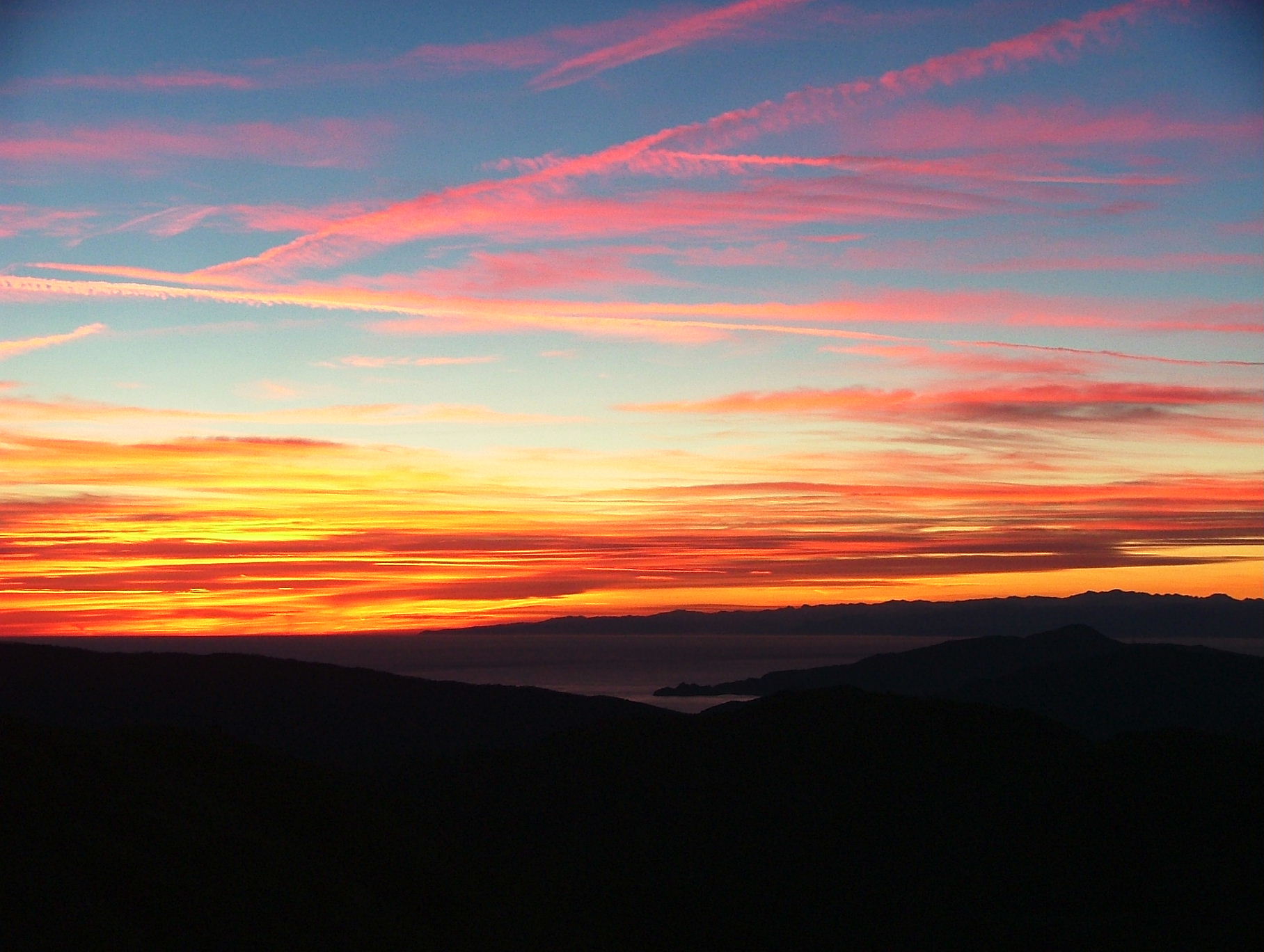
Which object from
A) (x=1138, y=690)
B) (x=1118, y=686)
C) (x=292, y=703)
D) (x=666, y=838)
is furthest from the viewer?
(x=1118, y=686)

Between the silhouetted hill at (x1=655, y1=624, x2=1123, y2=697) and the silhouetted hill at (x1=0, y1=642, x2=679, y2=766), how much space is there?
150 feet

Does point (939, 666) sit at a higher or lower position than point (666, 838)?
lower

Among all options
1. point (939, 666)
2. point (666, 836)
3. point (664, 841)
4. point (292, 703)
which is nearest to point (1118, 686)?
point (939, 666)

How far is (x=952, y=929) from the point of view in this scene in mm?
21672

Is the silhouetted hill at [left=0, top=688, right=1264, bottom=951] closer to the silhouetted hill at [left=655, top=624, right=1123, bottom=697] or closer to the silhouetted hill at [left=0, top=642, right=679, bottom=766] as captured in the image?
the silhouetted hill at [left=0, top=642, right=679, bottom=766]

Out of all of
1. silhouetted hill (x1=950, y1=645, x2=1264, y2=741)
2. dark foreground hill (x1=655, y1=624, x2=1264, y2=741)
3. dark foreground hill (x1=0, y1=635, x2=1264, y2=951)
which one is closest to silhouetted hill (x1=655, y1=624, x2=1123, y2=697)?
dark foreground hill (x1=655, y1=624, x2=1264, y2=741)

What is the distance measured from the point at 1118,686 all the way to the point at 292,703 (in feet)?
172

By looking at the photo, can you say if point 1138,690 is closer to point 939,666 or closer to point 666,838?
point 939,666

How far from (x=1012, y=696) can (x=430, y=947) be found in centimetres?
6381

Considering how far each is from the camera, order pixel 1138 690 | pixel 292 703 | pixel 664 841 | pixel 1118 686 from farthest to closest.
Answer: pixel 1118 686 < pixel 1138 690 < pixel 292 703 < pixel 664 841

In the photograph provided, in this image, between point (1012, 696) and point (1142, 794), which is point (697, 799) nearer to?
point (1142, 794)

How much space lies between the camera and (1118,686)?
7069 cm

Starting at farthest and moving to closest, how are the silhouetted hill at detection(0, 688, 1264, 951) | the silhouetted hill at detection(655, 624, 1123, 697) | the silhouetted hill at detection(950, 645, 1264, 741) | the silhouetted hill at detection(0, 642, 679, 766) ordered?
the silhouetted hill at detection(655, 624, 1123, 697) → the silhouetted hill at detection(950, 645, 1264, 741) → the silhouetted hill at detection(0, 642, 679, 766) → the silhouetted hill at detection(0, 688, 1264, 951)

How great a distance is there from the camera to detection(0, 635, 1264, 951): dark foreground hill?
55.1 feet
